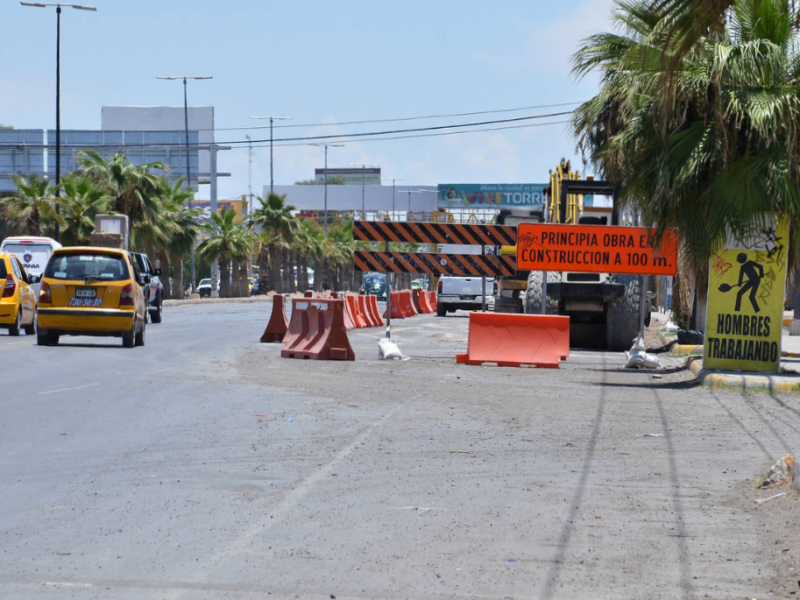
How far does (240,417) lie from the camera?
10859 mm

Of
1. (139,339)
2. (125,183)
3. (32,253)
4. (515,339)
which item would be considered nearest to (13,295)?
(139,339)

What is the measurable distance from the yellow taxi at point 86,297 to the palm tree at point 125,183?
112ft

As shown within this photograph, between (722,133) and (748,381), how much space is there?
3198 millimetres

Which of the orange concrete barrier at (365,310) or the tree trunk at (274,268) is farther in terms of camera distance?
the tree trunk at (274,268)

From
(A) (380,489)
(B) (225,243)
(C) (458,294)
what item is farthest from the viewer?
(B) (225,243)

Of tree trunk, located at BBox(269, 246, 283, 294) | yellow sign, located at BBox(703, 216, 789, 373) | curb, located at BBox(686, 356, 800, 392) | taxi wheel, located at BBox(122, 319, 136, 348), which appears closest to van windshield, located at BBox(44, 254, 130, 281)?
taxi wheel, located at BBox(122, 319, 136, 348)

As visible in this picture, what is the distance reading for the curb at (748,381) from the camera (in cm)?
1410

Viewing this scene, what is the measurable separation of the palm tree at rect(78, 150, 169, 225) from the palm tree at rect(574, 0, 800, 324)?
135 feet

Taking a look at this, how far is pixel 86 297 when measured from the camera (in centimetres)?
1958

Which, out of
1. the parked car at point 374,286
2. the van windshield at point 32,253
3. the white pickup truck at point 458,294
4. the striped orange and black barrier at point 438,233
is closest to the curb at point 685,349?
the striped orange and black barrier at point 438,233

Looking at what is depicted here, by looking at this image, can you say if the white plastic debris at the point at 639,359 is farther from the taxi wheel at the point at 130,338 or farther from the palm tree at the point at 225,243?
the palm tree at the point at 225,243

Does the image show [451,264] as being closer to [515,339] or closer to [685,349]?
[515,339]

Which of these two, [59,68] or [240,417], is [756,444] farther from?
[59,68]

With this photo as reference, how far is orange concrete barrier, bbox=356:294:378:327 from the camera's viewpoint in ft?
106
